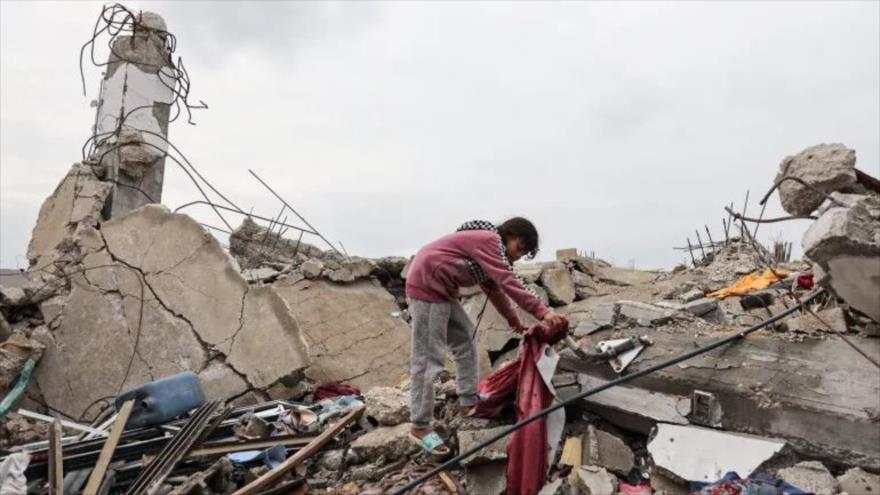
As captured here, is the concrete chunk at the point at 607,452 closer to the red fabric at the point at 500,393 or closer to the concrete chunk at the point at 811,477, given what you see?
the red fabric at the point at 500,393

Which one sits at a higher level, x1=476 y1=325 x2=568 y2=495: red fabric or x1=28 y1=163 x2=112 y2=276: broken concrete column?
x1=28 y1=163 x2=112 y2=276: broken concrete column

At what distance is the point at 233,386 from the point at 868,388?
14.3 ft

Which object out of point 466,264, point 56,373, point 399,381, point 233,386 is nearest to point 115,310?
point 56,373

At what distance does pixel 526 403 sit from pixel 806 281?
1.90 meters

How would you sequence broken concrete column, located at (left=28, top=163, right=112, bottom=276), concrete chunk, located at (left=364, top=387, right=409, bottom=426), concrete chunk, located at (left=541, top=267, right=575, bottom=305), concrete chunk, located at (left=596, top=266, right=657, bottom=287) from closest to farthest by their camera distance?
concrete chunk, located at (left=364, top=387, right=409, bottom=426), broken concrete column, located at (left=28, top=163, right=112, bottom=276), concrete chunk, located at (left=541, top=267, right=575, bottom=305), concrete chunk, located at (left=596, top=266, right=657, bottom=287)

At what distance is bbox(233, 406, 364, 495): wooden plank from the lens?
3.81 meters

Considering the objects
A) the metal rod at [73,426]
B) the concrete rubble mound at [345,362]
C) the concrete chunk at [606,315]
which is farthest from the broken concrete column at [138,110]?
the concrete chunk at [606,315]

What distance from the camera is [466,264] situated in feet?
13.1

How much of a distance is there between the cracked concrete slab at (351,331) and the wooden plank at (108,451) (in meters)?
2.04

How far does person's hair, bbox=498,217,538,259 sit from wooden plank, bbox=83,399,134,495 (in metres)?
2.66

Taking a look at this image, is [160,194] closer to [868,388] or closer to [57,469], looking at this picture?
[57,469]

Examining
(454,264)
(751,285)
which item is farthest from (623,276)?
(454,264)

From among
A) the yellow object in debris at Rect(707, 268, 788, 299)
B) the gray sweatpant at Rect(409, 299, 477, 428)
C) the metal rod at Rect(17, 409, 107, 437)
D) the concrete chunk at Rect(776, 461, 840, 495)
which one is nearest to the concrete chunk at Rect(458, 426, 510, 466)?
the gray sweatpant at Rect(409, 299, 477, 428)

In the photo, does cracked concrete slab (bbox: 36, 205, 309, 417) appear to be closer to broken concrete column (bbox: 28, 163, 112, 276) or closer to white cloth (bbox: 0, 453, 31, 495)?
broken concrete column (bbox: 28, 163, 112, 276)
